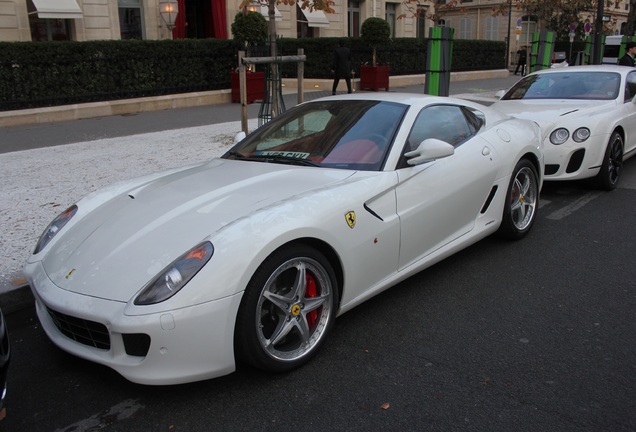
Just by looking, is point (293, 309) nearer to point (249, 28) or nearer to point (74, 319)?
point (74, 319)

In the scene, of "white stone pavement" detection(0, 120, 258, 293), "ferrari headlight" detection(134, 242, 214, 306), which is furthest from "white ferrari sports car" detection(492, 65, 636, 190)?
"ferrari headlight" detection(134, 242, 214, 306)

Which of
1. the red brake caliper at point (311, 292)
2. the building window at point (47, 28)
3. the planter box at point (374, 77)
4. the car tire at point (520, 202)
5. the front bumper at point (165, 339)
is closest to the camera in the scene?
the front bumper at point (165, 339)

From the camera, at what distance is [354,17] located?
28984 millimetres

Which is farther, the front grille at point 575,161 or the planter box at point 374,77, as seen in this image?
the planter box at point 374,77

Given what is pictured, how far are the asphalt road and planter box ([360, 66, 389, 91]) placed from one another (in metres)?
17.7

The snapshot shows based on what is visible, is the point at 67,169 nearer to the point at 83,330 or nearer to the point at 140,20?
→ the point at 83,330

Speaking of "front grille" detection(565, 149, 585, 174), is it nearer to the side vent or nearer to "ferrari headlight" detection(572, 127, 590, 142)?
"ferrari headlight" detection(572, 127, 590, 142)

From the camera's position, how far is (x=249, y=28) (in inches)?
701

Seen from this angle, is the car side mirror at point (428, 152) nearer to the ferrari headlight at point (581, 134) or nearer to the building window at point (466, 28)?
the ferrari headlight at point (581, 134)

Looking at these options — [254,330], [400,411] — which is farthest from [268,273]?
[400,411]

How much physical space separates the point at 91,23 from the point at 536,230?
17.5 meters

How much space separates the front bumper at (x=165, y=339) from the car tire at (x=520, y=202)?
301 centimetres

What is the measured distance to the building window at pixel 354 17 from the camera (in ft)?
94.3

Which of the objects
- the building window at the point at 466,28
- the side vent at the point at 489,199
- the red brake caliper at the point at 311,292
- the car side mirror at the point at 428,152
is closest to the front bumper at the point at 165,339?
the red brake caliper at the point at 311,292
